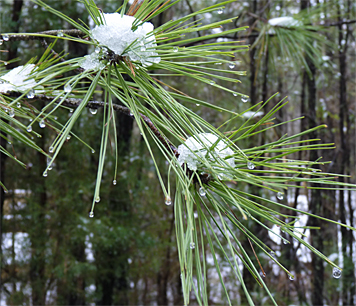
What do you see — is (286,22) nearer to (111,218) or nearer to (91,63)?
(91,63)

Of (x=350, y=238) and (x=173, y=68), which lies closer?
(x=173, y=68)

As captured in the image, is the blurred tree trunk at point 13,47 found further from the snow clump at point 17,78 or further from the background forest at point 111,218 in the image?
the snow clump at point 17,78

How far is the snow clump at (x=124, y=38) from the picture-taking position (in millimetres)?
278

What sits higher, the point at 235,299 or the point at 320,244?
the point at 320,244

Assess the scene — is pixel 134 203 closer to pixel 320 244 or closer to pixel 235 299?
pixel 235 299

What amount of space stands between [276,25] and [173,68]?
80 centimetres

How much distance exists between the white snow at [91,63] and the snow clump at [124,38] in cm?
2

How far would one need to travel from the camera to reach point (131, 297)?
142 centimetres

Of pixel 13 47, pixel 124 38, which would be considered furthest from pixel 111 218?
pixel 124 38

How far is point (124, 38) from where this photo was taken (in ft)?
0.92

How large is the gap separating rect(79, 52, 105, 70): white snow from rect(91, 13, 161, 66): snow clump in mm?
18

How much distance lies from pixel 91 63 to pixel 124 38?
4cm

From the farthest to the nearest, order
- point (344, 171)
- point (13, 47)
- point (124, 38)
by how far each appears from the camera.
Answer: point (344, 171), point (13, 47), point (124, 38)

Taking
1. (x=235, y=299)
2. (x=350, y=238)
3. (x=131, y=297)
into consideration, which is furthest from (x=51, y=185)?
(x=350, y=238)
